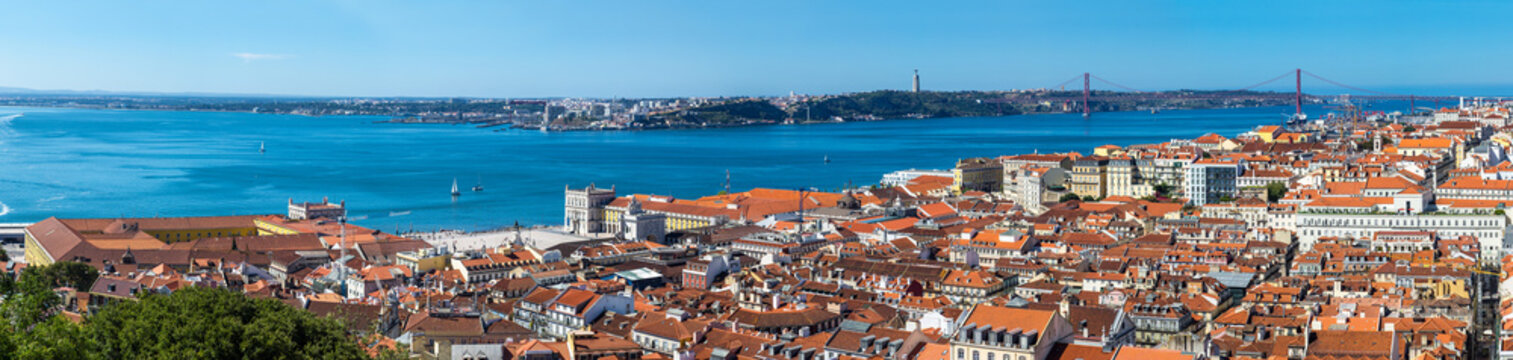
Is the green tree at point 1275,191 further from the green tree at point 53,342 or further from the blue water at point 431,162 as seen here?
the green tree at point 53,342

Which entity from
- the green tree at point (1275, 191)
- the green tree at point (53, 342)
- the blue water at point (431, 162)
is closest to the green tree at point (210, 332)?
the green tree at point (53, 342)

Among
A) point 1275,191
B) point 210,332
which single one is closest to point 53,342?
point 210,332

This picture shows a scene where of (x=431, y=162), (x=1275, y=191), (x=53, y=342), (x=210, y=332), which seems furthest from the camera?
(x=431, y=162)

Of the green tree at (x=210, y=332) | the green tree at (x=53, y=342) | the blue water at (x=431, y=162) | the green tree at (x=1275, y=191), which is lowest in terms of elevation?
the blue water at (x=431, y=162)

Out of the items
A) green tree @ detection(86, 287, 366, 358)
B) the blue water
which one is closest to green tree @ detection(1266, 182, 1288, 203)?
the blue water

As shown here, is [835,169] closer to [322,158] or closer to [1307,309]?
[322,158]

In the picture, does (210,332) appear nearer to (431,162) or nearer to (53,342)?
(53,342)
